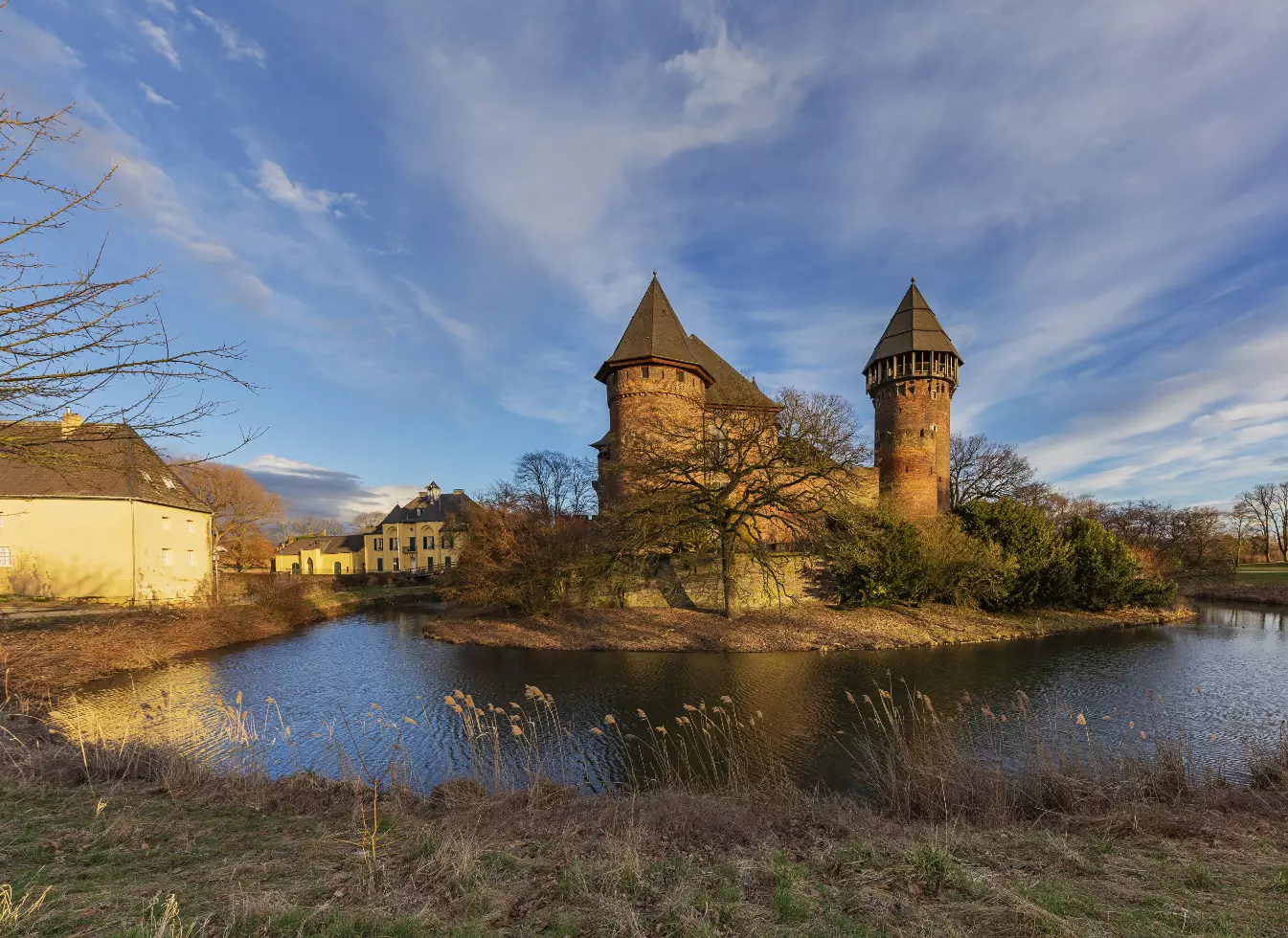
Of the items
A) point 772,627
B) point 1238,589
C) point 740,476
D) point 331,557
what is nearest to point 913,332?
point 740,476

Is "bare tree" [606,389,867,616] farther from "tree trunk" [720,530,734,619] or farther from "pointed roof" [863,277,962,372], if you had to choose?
"pointed roof" [863,277,962,372]

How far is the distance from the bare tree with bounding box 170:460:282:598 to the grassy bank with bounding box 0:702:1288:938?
Answer: 30028 mm

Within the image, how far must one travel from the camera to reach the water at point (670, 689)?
8.12 metres

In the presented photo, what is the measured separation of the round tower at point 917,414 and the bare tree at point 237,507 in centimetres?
3493

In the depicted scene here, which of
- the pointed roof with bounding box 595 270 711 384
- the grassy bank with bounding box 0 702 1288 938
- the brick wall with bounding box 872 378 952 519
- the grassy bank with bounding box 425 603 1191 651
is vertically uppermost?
the pointed roof with bounding box 595 270 711 384

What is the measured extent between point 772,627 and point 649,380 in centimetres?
1005

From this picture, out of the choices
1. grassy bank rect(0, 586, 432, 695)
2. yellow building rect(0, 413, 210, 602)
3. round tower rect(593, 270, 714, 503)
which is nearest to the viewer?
grassy bank rect(0, 586, 432, 695)

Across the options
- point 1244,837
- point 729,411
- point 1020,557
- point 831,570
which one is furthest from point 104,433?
point 1020,557

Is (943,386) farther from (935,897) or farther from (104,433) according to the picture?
(104,433)

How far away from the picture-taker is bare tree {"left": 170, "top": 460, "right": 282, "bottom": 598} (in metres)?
33.8

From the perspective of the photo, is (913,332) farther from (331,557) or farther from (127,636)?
(331,557)

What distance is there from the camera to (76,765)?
17.6 ft

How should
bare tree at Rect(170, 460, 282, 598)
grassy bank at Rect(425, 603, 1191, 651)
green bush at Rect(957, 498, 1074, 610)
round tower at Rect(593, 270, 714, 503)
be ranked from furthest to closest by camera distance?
bare tree at Rect(170, 460, 282, 598)
round tower at Rect(593, 270, 714, 503)
green bush at Rect(957, 498, 1074, 610)
grassy bank at Rect(425, 603, 1191, 651)

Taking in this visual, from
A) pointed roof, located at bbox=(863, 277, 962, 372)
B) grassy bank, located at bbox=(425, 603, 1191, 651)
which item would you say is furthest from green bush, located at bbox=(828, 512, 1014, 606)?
pointed roof, located at bbox=(863, 277, 962, 372)
